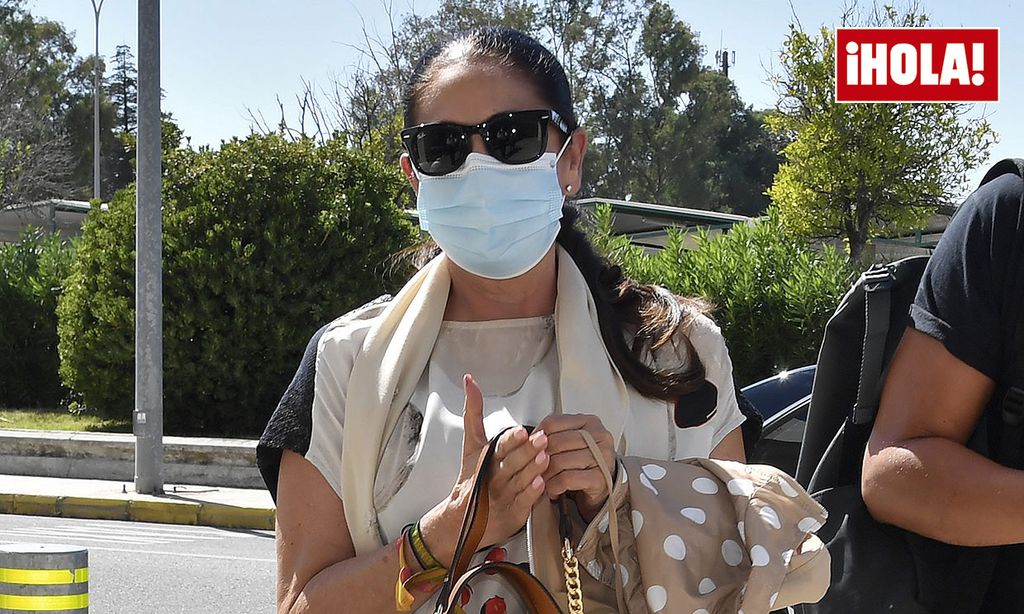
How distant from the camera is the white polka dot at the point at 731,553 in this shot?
1567mm

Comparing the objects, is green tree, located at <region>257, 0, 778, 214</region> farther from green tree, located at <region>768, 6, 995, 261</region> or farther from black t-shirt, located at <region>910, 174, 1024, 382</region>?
black t-shirt, located at <region>910, 174, 1024, 382</region>

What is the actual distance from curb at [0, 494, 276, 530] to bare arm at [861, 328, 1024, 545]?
8.91 m

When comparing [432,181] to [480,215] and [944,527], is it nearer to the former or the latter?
[480,215]

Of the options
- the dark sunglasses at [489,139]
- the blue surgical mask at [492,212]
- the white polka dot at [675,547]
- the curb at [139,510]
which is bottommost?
the curb at [139,510]

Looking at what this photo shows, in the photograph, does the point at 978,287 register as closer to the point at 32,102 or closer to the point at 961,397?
the point at 961,397

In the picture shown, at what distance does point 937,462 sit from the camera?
183cm

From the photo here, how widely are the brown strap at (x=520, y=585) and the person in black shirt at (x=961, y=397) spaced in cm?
62

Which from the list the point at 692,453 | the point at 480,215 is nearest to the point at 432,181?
the point at 480,215

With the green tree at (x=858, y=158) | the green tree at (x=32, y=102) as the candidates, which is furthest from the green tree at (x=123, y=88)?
the green tree at (x=858, y=158)

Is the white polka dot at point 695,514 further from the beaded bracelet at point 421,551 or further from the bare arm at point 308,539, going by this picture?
the bare arm at point 308,539

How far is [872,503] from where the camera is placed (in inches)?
75.3

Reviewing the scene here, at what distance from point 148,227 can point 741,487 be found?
10.1 m

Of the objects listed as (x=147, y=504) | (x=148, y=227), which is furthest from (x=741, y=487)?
(x=147, y=504)

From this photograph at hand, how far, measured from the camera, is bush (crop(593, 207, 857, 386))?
13.1m
